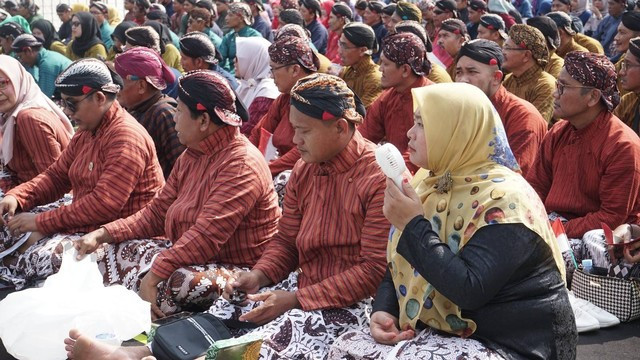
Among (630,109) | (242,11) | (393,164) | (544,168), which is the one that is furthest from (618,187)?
(242,11)

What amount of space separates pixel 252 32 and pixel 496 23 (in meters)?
2.98

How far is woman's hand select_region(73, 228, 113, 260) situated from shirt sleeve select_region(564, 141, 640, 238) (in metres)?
2.45

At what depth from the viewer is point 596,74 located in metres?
4.15

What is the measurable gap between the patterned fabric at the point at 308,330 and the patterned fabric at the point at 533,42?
3.35 meters

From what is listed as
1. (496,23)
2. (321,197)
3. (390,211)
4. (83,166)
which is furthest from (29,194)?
(496,23)

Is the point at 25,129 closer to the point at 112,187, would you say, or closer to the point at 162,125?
the point at 162,125

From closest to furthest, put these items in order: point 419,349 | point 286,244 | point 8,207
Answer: point 419,349
point 286,244
point 8,207

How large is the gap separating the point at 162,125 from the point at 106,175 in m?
0.78

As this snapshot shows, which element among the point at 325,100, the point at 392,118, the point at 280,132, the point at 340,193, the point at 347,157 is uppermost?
the point at 325,100

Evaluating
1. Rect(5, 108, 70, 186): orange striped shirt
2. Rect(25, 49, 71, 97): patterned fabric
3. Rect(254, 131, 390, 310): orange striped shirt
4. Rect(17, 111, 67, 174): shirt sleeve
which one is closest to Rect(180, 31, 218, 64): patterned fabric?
Rect(5, 108, 70, 186): orange striped shirt

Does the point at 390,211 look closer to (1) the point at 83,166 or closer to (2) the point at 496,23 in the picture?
(1) the point at 83,166

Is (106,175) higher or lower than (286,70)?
higher

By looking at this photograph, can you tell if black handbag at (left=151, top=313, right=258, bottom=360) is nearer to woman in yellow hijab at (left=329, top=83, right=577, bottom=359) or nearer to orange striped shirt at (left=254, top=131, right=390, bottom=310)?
orange striped shirt at (left=254, top=131, right=390, bottom=310)

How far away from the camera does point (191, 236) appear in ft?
11.0
